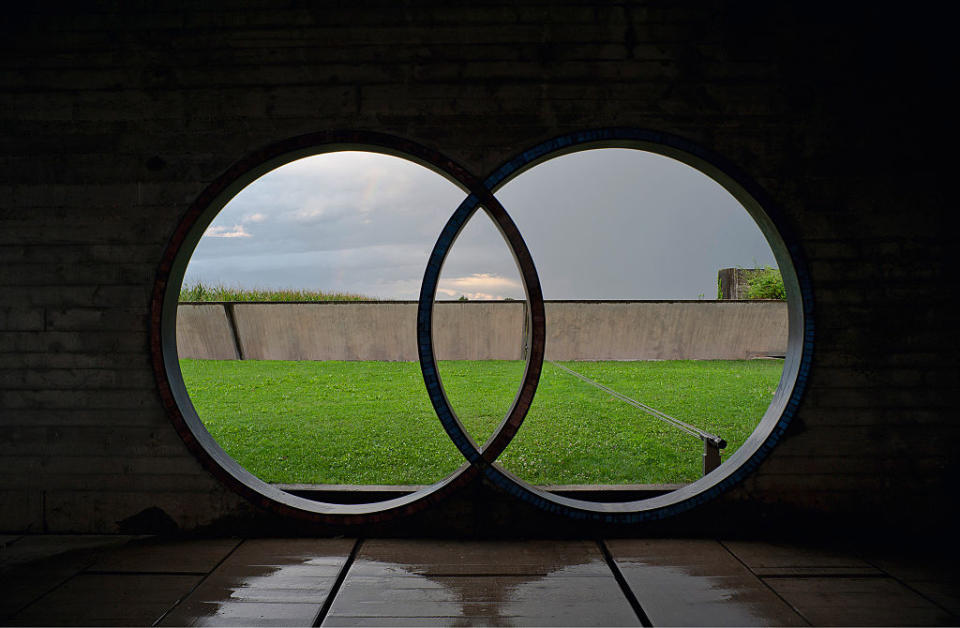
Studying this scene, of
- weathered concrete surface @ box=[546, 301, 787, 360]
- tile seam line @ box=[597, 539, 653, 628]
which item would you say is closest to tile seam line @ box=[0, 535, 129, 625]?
tile seam line @ box=[597, 539, 653, 628]

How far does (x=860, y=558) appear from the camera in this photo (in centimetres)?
347

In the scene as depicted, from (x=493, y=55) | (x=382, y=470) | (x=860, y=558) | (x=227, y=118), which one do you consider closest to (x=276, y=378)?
(x=382, y=470)

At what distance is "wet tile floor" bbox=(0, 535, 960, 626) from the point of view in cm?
285

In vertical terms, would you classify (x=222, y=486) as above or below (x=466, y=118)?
below

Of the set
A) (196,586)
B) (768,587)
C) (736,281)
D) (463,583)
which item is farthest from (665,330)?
(196,586)

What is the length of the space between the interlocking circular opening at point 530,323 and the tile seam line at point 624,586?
18 cm

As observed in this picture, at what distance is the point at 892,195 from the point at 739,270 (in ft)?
49.3

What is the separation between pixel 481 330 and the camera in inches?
452

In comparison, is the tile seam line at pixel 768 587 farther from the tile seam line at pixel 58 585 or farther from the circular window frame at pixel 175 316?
the tile seam line at pixel 58 585

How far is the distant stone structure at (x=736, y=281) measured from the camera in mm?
17562

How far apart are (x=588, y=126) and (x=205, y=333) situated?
32.1 feet

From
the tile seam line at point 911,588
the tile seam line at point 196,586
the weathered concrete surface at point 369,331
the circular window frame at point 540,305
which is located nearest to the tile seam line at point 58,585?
the tile seam line at point 196,586

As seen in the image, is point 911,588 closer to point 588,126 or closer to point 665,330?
point 588,126

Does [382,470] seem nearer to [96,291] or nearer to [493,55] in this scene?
[96,291]
